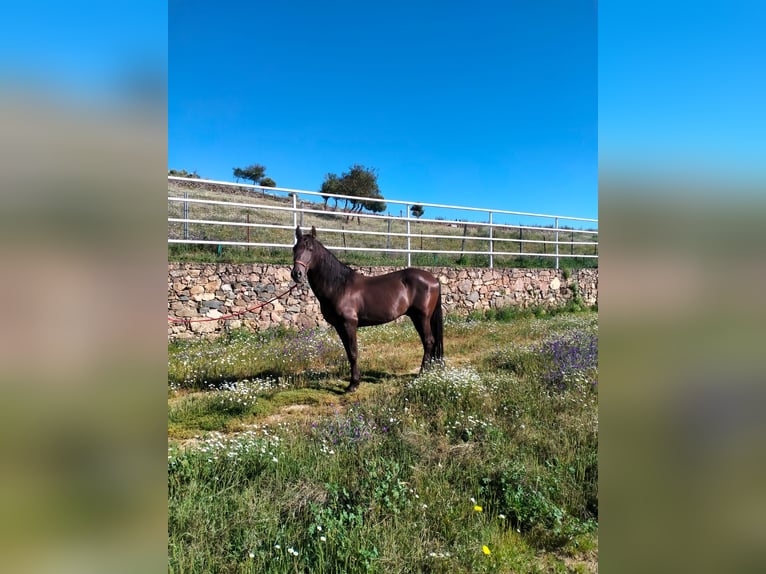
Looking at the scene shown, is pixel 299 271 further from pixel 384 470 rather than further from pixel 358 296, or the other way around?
pixel 384 470

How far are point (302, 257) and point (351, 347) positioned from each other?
120cm

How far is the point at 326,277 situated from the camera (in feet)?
15.5

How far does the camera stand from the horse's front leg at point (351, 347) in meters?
4.63

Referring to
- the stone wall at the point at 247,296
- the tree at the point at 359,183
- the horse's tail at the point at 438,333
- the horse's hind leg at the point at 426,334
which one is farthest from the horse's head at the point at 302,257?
the tree at the point at 359,183

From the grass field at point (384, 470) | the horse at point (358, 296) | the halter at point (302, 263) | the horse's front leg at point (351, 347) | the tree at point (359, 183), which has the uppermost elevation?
the tree at point (359, 183)
